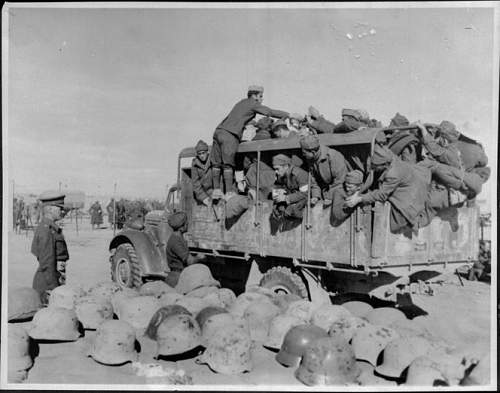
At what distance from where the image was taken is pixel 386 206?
6.94 metres

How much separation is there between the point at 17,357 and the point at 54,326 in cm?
71

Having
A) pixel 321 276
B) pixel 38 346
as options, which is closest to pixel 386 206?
pixel 321 276

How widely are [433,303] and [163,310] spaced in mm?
5166

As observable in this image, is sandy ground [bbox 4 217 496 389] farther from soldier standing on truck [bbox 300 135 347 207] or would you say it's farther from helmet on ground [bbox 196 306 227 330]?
soldier standing on truck [bbox 300 135 347 207]

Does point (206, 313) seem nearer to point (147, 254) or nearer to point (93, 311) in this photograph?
point (93, 311)

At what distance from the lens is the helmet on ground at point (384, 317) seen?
6.86 meters

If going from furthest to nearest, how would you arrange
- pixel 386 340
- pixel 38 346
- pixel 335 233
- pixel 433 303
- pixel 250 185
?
pixel 433 303
pixel 250 185
pixel 335 233
pixel 38 346
pixel 386 340

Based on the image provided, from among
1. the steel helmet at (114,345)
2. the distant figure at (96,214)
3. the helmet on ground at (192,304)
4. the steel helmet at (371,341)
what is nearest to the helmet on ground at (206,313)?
the helmet on ground at (192,304)

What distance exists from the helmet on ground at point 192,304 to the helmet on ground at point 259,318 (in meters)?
0.65

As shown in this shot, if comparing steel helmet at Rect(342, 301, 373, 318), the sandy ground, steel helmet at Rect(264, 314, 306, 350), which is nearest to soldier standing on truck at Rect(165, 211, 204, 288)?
the sandy ground

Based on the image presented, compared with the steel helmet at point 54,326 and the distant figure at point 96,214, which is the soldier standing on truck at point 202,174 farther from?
the distant figure at point 96,214

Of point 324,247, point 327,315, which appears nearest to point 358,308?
point 327,315

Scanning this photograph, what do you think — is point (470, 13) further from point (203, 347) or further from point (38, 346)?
point (38, 346)

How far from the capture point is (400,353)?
581 cm
